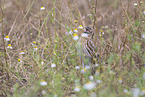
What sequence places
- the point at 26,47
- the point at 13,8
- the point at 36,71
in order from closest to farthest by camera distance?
1. the point at 36,71
2. the point at 26,47
3. the point at 13,8

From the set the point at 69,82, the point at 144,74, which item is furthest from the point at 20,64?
the point at 144,74

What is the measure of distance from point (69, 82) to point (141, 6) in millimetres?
1433

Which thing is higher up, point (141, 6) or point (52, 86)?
point (141, 6)

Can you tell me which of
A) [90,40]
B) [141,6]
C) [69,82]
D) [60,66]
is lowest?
[69,82]

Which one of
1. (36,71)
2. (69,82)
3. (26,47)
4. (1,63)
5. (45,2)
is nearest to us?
(36,71)

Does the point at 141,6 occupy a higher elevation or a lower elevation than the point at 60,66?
higher

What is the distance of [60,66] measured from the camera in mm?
2422

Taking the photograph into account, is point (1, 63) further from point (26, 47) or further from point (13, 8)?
point (13, 8)

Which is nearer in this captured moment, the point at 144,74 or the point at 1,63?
the point at 144,74

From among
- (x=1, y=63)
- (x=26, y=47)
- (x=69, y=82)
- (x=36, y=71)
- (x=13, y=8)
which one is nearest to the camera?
(x=36, y=71)

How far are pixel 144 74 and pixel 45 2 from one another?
187 cm

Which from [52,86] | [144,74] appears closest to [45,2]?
[52,86]

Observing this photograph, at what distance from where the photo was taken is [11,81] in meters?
2.43

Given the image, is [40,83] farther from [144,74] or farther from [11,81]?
[144,74]
